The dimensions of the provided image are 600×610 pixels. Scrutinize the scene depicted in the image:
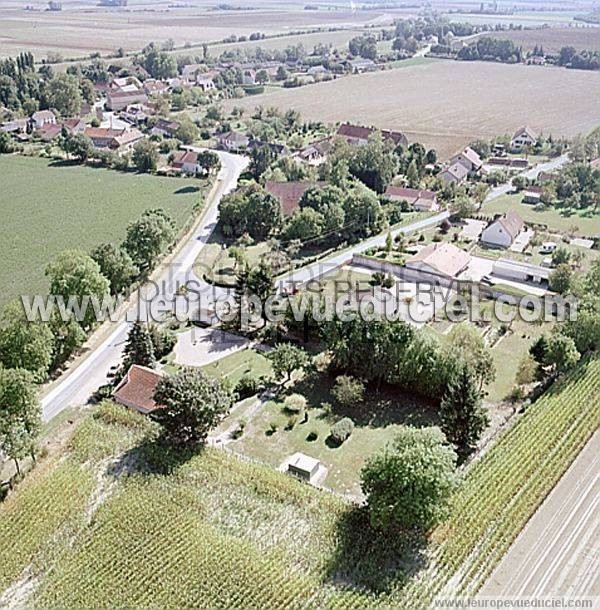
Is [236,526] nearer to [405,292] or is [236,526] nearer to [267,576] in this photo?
[267,576]

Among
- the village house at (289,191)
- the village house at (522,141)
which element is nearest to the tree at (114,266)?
the village house at (289,191)

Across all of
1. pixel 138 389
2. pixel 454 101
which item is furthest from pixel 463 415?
pixel 454 101

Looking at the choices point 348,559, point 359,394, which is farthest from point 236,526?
point 359,394

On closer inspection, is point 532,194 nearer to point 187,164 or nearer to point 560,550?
point 187,164

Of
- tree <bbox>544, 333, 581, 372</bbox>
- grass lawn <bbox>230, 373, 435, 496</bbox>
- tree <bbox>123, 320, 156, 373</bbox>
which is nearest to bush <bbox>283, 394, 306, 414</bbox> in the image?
grass lawn <bbox>230, 373, 435, 496</bbox>

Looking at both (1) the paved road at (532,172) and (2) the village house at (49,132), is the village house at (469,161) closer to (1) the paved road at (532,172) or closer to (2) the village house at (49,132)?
(1) the paved road at (532,172)

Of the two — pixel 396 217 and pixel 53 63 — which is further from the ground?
pixel 53 63

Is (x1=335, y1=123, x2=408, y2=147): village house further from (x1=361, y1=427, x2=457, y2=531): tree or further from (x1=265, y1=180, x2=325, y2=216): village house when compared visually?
(x1=361, y1=427, x2=457, y2=531): tree
